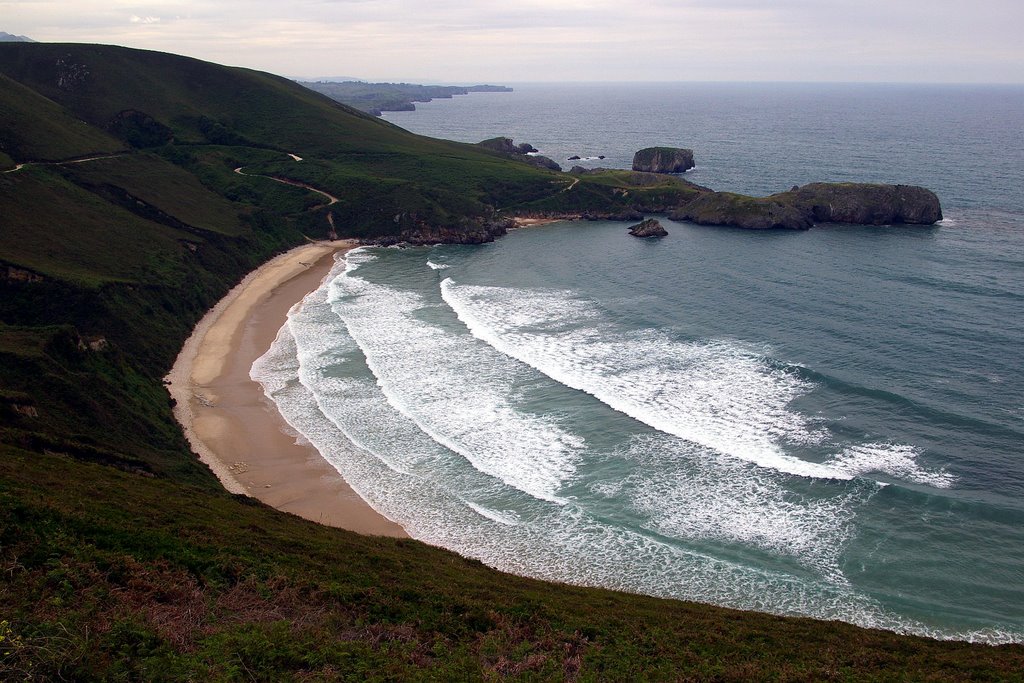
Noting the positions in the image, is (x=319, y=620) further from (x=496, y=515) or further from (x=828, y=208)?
(x=828, y=208)

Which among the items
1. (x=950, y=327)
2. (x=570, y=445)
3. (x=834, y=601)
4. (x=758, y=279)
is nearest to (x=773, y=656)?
(x=834, y=601)

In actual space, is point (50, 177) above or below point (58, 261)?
above

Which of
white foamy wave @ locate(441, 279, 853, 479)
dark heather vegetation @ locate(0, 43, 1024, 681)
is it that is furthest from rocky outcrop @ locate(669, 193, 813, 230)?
dark heather vegetation @ locate(0, 43, 1024, 681)

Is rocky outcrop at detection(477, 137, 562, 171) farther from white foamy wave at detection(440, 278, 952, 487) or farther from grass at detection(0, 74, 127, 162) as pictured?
white foamy wave at detection(440, 278, 952, 487)

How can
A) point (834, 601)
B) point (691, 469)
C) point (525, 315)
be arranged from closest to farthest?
point (834, 601)
point (691, 469)
point (525, 315)

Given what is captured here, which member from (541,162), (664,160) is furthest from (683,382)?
(541,162)

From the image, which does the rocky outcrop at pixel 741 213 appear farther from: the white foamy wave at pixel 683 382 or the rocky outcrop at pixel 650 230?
the white foamy wave at pixel 683 382

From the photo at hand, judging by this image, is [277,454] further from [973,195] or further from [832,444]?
[973,195]
